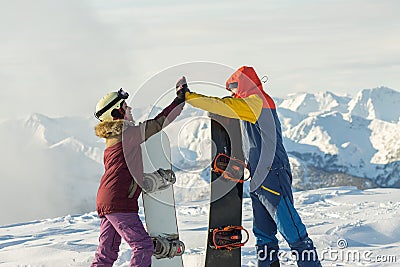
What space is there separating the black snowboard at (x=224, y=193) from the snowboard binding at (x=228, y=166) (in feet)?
0.11

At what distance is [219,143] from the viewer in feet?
22.4

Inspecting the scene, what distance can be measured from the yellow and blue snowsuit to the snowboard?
0.86 metres

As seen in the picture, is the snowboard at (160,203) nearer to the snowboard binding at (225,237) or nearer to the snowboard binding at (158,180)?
the snowboard binding at (158,180)

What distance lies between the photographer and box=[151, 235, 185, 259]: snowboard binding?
22.0ft

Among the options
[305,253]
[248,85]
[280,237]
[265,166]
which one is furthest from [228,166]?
[280,237]

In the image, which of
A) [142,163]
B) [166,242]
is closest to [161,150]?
[142,163]

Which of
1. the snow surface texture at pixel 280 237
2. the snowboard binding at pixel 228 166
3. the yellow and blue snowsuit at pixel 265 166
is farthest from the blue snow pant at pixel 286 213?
the snow surface texture at pixel 280 237

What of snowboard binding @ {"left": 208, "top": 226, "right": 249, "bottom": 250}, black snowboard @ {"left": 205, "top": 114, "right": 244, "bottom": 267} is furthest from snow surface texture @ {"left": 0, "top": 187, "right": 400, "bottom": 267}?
snowboard binding @ {"left": 208, "top": 226, "right": 249, "bottom": 250}

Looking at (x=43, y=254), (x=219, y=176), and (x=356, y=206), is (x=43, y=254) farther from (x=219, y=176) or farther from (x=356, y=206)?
(x=356, y=206)

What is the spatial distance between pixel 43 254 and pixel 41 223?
4.69 meters

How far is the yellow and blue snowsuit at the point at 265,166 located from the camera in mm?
6410

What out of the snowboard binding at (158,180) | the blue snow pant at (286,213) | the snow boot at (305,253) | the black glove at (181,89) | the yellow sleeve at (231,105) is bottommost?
the snow boot at (305,253)

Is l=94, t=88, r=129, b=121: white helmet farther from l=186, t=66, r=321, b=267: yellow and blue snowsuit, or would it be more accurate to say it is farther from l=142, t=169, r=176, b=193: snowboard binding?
l=186, t=66, r=321, b=267: yellow and blue snowsuit

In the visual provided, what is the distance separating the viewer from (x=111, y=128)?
6.39 m
